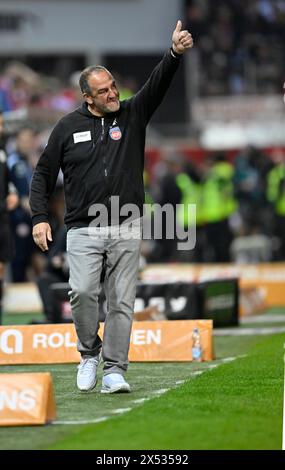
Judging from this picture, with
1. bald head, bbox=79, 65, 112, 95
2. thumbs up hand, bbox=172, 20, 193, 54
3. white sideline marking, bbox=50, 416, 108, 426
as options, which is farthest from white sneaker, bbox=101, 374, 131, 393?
thumbs up hand, bbox=172, 20, 193, 54

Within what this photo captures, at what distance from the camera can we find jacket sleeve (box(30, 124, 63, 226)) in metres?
9.79

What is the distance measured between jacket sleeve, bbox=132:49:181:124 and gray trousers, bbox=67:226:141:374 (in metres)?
0.85

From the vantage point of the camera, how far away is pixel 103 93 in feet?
31.6

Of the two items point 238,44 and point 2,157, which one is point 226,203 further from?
point 238,44

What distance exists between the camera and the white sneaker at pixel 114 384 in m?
9.55

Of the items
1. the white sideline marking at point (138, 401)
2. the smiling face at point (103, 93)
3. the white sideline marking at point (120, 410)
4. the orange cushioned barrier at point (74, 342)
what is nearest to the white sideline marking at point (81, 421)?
the white sideline marking at point (138, 401)

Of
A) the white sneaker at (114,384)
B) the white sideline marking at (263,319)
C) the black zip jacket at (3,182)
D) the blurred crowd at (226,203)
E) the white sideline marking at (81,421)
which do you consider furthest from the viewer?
the blurred crowd at (226,203)

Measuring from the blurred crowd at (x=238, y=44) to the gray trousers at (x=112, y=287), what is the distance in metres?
26.2

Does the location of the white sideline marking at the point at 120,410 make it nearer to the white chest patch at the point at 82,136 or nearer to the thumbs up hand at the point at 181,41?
the white chest patch at the point at 82,136

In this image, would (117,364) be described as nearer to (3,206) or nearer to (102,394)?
(102,394)

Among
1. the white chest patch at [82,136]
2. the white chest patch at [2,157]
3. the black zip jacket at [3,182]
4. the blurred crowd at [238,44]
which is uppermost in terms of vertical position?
the blurred crowd at [238,44]

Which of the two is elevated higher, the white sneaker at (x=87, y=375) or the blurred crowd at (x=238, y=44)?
the blurred crowd at (x=238, y=44)

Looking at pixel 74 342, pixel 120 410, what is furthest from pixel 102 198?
pixel 74 342
